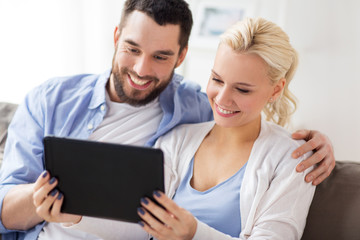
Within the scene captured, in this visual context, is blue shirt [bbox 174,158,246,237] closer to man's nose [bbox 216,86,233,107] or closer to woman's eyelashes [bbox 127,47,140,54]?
man's nose [bbox 216,86,233,107]

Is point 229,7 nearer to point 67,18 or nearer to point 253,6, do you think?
point 253,6

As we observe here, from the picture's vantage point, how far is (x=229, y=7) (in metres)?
2.64

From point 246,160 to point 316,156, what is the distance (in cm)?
23

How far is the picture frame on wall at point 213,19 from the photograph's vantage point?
8.63 feet

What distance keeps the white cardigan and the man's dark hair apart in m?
0.49

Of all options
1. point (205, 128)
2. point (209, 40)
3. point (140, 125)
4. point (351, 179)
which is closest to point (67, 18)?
point (209, 40)

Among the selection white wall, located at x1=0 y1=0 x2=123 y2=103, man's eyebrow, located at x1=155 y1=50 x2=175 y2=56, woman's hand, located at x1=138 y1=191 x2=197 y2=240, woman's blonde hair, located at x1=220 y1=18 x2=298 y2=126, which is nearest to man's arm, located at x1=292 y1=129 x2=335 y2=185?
woman's blonde hair, located at x1=220 y1=18 x2=298 y2=126

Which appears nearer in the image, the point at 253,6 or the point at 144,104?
the point at 144,104

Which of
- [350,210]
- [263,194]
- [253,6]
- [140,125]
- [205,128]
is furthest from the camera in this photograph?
[253,6]

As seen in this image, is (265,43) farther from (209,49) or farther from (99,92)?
(209,49)

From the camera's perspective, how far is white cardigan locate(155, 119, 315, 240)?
4.13ft

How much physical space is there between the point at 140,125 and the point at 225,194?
0.48 metres

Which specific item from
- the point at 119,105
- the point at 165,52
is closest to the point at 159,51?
the point at 165,52

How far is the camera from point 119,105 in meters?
1.71
